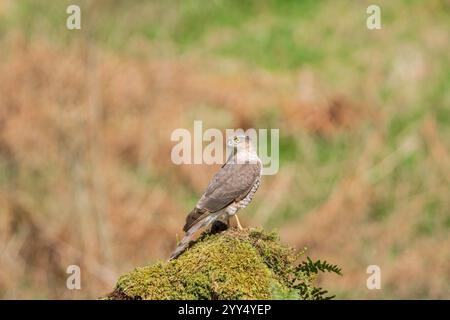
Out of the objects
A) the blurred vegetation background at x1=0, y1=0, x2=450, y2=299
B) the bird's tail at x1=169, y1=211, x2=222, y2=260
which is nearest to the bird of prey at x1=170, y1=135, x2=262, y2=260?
the bird's tail at x1=169, y1=211, x2=222, y2=260

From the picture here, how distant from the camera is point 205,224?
21.5 feet

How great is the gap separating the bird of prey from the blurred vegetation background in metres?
5.49

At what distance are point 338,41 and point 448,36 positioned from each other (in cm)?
244

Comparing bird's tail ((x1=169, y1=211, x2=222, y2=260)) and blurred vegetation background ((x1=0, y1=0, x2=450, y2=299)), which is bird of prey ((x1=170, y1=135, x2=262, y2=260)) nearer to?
bird's tail ((x1=169, y1=211, x2=222, y2=260))

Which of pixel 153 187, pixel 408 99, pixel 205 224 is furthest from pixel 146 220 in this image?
pixel 205 224

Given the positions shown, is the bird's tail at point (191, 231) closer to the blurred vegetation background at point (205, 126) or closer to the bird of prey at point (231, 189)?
the bird of prey at point (231, 189)

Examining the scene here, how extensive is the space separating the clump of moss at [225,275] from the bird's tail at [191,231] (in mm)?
86

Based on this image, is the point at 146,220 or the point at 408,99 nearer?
the point at 146,220

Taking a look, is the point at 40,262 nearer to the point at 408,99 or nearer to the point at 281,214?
the point at 281,214

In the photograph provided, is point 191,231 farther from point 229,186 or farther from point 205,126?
point 205,126

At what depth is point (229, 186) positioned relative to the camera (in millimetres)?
6855

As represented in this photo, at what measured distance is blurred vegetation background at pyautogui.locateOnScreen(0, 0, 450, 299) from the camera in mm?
13242

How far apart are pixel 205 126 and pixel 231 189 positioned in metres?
9.23
